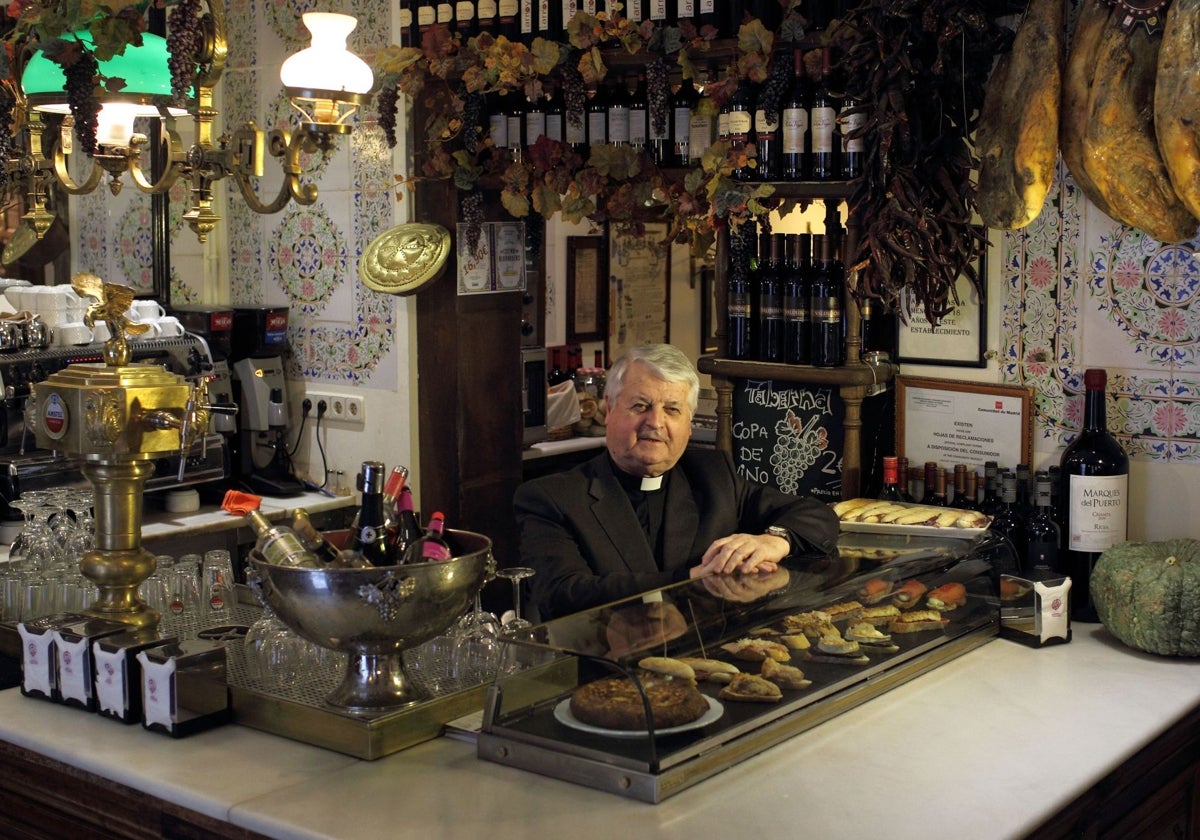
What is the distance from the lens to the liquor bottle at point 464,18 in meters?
4.88

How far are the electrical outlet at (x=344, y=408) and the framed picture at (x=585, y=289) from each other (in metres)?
2.34

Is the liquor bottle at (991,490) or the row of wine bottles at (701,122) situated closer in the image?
the liquor bottle at (991,490)

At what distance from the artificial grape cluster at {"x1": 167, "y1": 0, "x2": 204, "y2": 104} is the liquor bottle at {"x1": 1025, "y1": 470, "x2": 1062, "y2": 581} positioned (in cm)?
234

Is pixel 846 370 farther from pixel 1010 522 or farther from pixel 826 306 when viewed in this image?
pixel 1010 522

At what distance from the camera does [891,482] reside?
3.93 meters

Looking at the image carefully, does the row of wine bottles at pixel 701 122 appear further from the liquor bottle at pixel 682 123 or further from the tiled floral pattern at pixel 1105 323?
the tiled floral pattern at pixel 1105 323

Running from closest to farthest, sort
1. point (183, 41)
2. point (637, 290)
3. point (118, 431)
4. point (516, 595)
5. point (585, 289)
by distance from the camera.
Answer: point (118, 431), point (516, 595), point (183, 41), point (585, 289), point (637, 290)

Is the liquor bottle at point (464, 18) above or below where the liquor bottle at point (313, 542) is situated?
above

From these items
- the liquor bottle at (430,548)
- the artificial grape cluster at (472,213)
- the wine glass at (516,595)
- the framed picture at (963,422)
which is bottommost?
the wine glass at (516,595)

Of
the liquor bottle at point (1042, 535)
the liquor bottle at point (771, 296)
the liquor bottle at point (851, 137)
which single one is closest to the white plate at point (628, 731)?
the liquor bottle at point (1042, 535)

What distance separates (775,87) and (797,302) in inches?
25.2

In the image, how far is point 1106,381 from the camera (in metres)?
3.66

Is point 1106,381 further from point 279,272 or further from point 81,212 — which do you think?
point 81,212

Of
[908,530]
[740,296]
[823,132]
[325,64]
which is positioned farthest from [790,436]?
[325,64]
